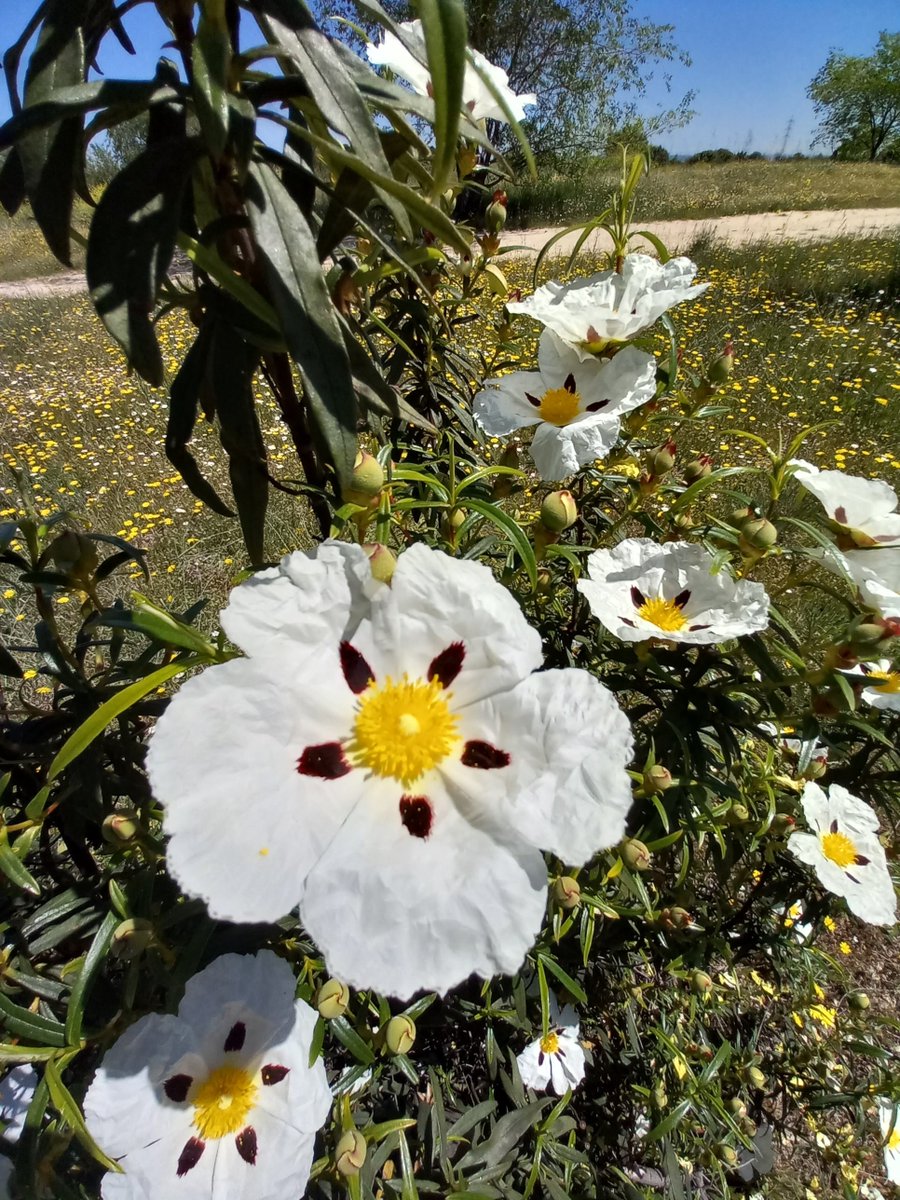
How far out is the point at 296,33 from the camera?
1.95 feet

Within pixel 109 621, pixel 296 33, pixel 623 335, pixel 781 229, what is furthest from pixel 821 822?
pixel 781 229

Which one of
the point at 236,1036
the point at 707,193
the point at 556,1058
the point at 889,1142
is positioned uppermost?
the point at 707,193

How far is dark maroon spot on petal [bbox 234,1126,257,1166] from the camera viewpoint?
87 cm

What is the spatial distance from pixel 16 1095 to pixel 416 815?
3.00 feet

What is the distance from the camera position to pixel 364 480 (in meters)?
0.73

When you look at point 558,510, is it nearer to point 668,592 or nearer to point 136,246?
point 668,592

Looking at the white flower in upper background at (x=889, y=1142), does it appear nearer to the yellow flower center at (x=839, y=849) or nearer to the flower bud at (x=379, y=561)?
the yellow flower center at (x=839, y=849)

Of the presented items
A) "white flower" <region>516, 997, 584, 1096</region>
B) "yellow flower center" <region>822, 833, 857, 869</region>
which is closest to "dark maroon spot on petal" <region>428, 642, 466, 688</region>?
"yellow flower center" <region>822, 833, 857, 869</region>

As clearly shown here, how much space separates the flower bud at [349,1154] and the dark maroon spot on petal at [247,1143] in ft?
0.37

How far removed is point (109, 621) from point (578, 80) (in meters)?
Answer: 15.5

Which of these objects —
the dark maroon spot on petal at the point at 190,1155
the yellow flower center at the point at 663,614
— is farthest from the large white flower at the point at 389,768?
the dark maroon spot on petal at the point at 190,1155

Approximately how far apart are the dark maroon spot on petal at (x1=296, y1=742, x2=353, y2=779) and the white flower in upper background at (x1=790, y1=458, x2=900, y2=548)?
783 millimetres

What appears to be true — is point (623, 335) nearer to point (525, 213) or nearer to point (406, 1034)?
point (406, 1034)

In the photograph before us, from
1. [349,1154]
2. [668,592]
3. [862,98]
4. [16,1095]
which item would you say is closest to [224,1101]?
[349,1154]
